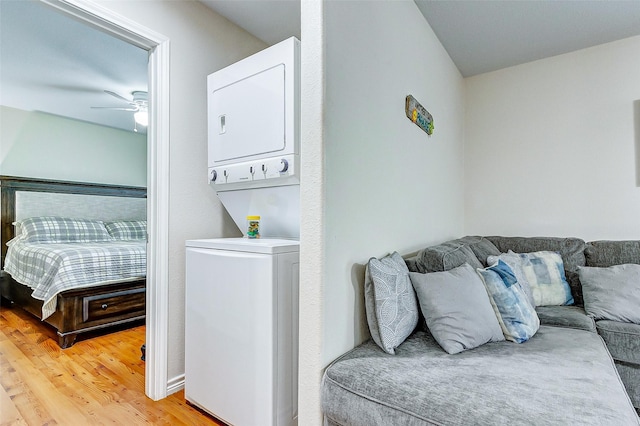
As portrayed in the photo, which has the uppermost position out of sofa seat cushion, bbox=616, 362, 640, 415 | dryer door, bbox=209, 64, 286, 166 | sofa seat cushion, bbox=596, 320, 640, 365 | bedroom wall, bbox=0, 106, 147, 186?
bedroom wall, bbox=0, 106, 147, 186

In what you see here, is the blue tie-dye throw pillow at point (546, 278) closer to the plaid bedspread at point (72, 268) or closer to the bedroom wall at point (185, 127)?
the bedroom wall at point (185, 127)

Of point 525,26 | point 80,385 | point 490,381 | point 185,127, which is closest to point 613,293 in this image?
point 490,381

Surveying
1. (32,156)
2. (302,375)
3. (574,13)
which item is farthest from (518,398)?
(32,156)

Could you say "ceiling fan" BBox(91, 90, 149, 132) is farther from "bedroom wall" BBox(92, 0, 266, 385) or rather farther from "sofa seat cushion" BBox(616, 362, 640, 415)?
"sofa seat cushion" BBox(616, 362, 640, 415)

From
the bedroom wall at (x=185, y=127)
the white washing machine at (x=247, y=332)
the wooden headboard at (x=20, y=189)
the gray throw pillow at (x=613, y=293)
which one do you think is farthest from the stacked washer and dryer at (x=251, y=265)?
the wooden headboard at (x=20, y=189)

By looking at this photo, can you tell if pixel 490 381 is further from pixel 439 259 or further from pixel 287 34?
pixel 287 34

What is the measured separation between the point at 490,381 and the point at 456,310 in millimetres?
358

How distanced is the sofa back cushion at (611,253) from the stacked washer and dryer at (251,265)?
217 centimetres

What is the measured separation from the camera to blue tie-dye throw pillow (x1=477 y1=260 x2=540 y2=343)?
148 cm

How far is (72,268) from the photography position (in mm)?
2801

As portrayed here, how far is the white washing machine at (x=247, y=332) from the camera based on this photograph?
1431mm

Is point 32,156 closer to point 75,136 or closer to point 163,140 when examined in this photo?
point 75,136

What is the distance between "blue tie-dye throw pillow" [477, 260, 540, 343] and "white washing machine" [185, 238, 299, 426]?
941 mm

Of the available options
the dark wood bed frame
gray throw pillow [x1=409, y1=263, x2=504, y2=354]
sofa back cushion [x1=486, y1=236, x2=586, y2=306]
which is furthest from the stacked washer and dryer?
sofa back cushion [x1=486, y1=236, x2=586, y2=306]
